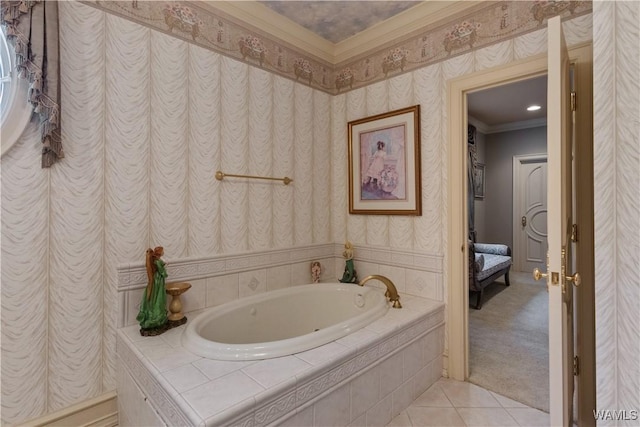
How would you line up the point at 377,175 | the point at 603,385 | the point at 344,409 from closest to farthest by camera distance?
the point at 603,385 → the point at 344,409 → the point at 377,175

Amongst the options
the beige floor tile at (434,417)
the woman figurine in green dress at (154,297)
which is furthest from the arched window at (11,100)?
the beige floor tile at (434,417)

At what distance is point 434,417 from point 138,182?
2096 millimetres

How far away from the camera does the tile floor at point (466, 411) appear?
1656mm

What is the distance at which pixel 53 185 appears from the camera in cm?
149

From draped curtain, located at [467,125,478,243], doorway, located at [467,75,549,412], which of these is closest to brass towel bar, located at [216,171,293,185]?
doorway, located at [467,75,549,412]

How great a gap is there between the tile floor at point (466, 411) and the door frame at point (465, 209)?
180mm

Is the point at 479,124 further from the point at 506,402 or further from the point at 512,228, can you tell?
the point at 506,402

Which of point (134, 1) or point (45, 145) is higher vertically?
point (134, 1)

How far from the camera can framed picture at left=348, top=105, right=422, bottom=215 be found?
7.48 feet

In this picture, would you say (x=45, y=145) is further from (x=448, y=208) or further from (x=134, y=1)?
(x=448, y=208)

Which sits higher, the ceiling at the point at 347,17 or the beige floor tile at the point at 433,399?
the ceiling at the point at 347,17

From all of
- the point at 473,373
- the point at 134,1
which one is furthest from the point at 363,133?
the point at 473,373

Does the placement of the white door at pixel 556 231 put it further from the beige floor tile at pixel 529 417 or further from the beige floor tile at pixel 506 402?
the beige floor tile at pixel 506 402

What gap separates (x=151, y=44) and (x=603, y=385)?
8.11 ft
